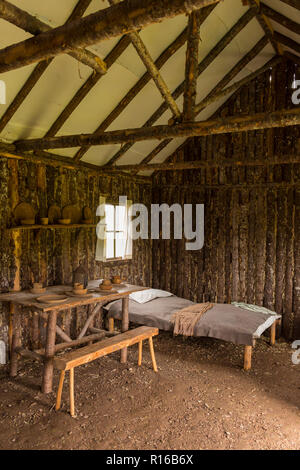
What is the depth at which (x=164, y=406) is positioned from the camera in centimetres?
386

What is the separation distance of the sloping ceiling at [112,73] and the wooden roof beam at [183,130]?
0.45 meters

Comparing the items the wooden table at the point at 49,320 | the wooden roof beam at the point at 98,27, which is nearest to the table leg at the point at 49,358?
the wooden table at the point at 49,320

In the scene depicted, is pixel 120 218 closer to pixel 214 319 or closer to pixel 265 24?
pixel 214 319

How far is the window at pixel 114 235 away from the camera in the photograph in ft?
21.4

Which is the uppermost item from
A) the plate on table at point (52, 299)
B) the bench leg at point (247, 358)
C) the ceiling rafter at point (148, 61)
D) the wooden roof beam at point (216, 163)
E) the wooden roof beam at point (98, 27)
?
the ceiling rafter at point (148, 61)

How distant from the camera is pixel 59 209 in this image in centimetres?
557

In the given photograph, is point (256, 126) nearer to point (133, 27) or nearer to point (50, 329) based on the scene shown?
point (133, 27)

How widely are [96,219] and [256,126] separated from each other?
11.8ft

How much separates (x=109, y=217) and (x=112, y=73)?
2.81 metres

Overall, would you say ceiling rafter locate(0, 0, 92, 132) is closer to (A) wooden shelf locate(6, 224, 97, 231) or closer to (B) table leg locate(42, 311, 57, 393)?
(A) wooden shelf locate(6, 224, 97, 231)

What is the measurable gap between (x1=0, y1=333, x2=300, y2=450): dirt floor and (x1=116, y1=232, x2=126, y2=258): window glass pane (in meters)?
2.22

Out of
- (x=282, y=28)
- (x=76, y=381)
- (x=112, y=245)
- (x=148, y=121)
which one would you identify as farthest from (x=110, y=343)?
(x=282, y=28)

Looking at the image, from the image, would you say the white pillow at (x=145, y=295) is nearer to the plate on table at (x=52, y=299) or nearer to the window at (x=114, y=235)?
the window at (x=114, y=235)

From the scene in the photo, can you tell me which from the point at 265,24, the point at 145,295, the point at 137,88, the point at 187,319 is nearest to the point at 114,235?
the point at 145,295
